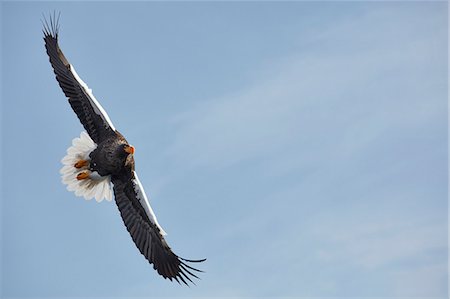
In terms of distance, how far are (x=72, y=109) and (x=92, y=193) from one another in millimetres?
1297

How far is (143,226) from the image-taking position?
11.6m

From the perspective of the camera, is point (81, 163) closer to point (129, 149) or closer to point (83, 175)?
point (83, 175)

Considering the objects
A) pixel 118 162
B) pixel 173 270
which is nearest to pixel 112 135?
pixel 118 162

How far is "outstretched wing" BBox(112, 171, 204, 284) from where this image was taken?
11305mm

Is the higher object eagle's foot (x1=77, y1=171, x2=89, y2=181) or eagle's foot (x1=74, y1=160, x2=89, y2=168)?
eagle's foot (x1=74, y1=160, x2=89, y2=168)

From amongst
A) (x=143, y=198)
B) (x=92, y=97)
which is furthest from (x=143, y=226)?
(x=92, y=97)

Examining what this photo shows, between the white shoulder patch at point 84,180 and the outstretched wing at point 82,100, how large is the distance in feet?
0.62

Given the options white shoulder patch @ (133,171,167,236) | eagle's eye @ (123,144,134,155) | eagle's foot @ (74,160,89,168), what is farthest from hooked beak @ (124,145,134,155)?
eagle's foot @ (74,160,89,168)

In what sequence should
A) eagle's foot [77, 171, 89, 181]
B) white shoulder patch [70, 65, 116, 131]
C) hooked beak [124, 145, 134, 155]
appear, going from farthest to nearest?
eagle's foot [77, 171, 89, 181]
white shoulder patch [70, 65, 116, 131]
hooked beak [124, 145, 134, 155]

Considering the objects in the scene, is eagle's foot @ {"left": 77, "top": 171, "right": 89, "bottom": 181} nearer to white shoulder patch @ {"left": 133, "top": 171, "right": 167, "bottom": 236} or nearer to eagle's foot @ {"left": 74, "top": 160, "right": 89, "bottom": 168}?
eagle's foot @ {"left": 74, "top": 160, "right": 89, "bottom": 168}

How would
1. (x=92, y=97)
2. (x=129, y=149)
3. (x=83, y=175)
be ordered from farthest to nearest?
(x=83, y=175) < (x=92, y=97) < (x=129, y=149)

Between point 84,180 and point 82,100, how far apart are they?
1.21 metres

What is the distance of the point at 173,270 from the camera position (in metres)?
11.3

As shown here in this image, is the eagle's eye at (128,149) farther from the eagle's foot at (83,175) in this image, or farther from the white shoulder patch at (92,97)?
the eagle's foot at (83,175)
